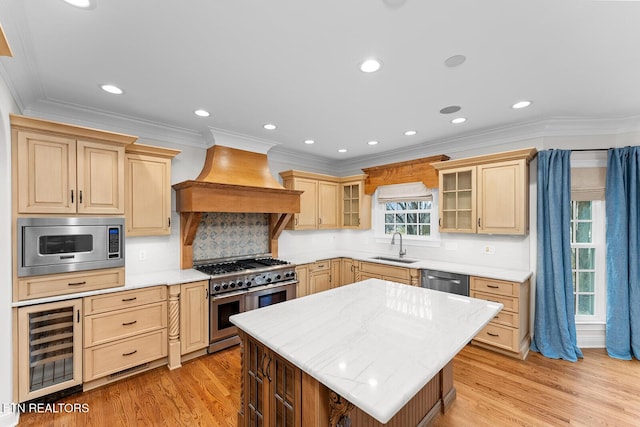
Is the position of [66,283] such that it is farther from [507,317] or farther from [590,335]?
[590,335]

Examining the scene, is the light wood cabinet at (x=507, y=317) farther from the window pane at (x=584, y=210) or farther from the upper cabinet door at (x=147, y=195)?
the upper cabinet door at (x=147, y=195)

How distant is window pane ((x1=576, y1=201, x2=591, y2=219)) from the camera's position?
128 inches

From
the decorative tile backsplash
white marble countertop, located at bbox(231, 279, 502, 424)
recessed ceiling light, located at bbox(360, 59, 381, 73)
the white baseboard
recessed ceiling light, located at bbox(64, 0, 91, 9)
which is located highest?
recessed ceiling light, located at bbox(64, 0, 91, 9)

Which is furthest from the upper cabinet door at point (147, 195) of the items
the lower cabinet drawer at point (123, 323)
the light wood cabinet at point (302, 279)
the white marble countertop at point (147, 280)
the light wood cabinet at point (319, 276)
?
the light wood cabinet at point (319, 276)

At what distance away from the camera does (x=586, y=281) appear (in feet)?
10.7

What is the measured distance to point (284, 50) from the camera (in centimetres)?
181

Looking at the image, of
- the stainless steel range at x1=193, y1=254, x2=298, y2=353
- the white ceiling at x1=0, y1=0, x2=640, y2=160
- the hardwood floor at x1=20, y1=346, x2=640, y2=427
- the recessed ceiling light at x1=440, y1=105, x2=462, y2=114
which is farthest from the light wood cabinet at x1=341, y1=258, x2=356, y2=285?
the recessed ceiling light at x1=440, y1=105, x2=462, y2=114

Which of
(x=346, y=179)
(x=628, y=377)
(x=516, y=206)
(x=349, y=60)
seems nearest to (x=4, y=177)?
(x=349, y=60)

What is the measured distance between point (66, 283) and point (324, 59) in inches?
108

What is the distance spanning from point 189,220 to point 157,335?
1.24 metres

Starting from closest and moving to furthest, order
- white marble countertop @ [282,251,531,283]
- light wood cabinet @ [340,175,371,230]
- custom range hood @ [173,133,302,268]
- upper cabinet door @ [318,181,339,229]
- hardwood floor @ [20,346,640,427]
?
hardwood floor @ [20,346,640,427], white marble countertop @ [282,251,531,283], custom range hood @ [173,133,302,268], upper cabinet door @ [318,181,339,229], light wood cabinet @ [340,175,371,230]

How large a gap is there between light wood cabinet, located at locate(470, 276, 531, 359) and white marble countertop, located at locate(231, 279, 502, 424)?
1.26 m

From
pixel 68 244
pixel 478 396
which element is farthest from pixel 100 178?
pixel 478 396

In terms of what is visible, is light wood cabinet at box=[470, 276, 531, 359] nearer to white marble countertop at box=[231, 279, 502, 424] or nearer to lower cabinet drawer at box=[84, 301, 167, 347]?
white marble countertop at box=[231, 279, 502, 424]
